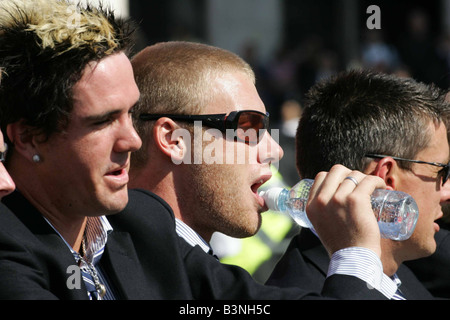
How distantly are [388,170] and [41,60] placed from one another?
69.4 inches

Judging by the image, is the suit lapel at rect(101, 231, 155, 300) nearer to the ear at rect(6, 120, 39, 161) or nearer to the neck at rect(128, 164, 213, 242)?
the ear at rect(6, 120, 39, 161)

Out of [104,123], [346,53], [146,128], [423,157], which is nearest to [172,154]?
[146,128]

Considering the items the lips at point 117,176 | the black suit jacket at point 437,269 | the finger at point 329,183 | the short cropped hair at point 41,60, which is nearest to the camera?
the short cropped hair at point 41,60

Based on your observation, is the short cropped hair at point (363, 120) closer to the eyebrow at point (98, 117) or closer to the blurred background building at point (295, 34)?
the eyebrow at point (98, 117)

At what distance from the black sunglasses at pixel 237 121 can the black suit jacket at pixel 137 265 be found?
493 millimetres

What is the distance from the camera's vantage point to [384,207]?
3.35m

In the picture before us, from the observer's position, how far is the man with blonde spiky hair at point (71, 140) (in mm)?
2688

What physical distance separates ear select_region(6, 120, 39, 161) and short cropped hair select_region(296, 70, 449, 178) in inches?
60.9

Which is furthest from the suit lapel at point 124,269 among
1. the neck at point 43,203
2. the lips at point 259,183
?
the lips at point 259,183

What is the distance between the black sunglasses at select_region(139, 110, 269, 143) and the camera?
349 cm

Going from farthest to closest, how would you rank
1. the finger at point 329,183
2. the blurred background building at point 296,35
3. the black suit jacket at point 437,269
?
the blurred background building at point 296,35, the black suit jacket at point 437,269, the finger at point 329,183

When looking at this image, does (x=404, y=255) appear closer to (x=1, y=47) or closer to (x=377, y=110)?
(x=377, y=110)

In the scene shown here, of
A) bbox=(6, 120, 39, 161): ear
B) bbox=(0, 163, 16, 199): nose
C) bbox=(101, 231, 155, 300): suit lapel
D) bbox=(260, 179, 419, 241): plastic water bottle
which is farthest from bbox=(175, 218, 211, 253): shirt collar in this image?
bbox=(0, 163, 16, 199): nose
